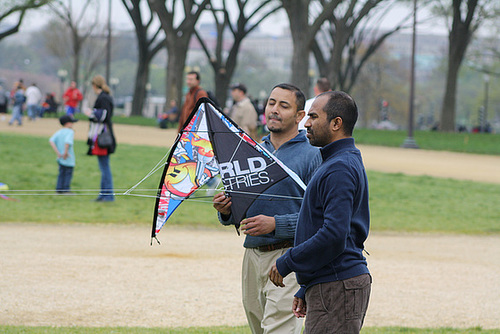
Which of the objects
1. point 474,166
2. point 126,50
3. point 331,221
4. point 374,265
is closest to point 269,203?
point 331,221

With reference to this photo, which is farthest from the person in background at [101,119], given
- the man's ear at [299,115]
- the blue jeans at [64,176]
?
the man's ear at [299,115]

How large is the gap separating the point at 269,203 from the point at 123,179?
11436 millimetres

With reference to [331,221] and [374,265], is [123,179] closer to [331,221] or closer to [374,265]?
[374,265]

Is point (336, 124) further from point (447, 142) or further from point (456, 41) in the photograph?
point (456, 41)

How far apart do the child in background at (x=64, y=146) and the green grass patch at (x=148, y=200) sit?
17.3 inches

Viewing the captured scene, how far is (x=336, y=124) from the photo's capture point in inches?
140

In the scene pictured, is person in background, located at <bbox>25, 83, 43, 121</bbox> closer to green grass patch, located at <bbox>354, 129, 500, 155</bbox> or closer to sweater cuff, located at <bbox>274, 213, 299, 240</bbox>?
green grass patch, located at <bbox>354, 129, 500, 155</bbox>

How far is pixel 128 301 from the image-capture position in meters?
7.11

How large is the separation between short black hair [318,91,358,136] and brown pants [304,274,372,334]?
72cm

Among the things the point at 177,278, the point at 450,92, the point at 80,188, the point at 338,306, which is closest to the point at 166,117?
the point at 450,92

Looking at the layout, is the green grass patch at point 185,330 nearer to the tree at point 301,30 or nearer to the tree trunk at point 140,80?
the tree at point 301,30

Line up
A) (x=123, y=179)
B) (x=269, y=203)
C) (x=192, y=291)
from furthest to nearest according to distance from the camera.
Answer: (x=123, y=179) < (x=192, y=291) < (x=269, y=203)

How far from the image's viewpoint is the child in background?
12.6 m

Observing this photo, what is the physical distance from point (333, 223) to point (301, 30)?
23.8 meters
